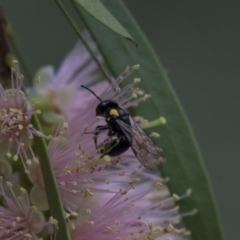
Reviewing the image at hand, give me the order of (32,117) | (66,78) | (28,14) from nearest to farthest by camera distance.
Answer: (32,117)
(66,78)
(28,14)

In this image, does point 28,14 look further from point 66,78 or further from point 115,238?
point 115,238

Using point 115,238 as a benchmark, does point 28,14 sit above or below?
above

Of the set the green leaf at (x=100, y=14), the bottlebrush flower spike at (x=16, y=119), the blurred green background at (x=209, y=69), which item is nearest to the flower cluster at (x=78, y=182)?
the bottlebrush flower spike at (x=16, y=119)

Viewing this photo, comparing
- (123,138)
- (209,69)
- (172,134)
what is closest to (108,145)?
(123,138)

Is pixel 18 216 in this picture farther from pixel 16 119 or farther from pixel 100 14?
pixel 100 14

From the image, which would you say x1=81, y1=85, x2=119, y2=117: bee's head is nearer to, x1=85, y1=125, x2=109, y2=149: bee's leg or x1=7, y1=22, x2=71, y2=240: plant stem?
x1=85, y1=125, x2=109, y2=149: bee's leg

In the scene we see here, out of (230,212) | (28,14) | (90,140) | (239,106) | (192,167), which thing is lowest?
(230,212)

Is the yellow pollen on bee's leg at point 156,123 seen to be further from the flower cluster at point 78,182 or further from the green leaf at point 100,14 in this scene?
the green leaf at point 100,14

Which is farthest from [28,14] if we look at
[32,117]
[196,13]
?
[32,117]
